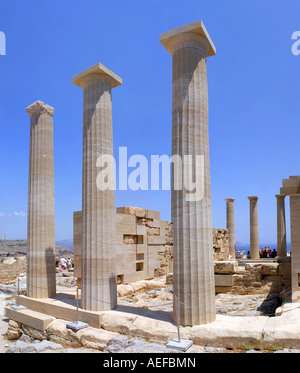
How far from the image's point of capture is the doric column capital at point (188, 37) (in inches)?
266

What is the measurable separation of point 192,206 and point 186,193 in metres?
0.29

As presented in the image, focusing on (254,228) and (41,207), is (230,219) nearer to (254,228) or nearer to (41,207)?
(254,228)

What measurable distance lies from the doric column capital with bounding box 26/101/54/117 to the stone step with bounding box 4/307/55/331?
6.29m

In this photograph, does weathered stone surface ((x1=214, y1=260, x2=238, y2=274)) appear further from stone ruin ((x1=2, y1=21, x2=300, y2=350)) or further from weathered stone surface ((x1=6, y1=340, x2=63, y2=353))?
weathered stone surface ((x1=6, y1=340, x2=63, y2=353))

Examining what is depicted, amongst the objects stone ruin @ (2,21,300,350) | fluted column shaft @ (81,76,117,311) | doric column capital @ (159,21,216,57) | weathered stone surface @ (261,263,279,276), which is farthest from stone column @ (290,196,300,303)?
fluted column shaft @ (81,76,117,311)

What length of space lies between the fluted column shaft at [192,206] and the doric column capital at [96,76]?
92.2 inches

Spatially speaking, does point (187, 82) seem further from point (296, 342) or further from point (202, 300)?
point (296, 342)

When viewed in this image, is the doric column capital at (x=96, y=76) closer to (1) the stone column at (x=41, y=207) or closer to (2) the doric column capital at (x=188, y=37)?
(2) the doric column capital at (x=188, y=37)

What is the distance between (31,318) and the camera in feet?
29.5

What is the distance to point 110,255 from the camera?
836cm

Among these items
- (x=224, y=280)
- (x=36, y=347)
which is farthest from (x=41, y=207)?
(x=224, y=280)

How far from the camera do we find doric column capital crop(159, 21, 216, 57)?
675cm

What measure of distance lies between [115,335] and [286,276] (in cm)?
543
